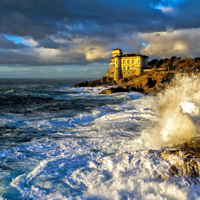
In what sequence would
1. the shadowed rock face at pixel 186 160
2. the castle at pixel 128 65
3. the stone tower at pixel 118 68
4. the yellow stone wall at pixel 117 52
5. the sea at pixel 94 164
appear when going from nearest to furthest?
the sea at pixel 94 164
the shadowed rock face at pixel 186 160
the castle at pixel 128 65
the stone tower at pixel 118 68
the yellow stone wall at pixel 117 52

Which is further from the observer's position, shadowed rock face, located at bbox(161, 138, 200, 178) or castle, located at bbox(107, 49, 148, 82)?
castle, located at bbox(107, 49, 148, 82)

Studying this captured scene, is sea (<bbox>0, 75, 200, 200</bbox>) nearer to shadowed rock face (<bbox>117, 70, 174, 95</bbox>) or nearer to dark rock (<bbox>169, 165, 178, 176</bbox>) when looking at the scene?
dark rock (<bbox>169, 165, 178, 176</bbox>)

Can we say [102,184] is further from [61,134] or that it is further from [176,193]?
[61,134]

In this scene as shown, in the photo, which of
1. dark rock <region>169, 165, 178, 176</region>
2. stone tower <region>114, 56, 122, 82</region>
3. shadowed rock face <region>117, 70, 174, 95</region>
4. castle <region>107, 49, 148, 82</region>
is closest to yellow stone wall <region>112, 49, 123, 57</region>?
castle <region>107, 49, 148, 82</region>

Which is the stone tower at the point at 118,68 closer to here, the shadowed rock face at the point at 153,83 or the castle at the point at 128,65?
the castle at the point at 128,65

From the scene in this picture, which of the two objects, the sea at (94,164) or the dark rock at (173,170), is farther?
the dark rock at (173,170)

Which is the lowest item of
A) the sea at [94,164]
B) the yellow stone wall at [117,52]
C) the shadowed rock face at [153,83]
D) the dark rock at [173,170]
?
the sea at [94,164]

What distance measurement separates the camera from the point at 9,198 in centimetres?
647

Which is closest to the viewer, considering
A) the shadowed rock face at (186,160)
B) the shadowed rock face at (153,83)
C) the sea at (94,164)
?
the sea at (94,164)

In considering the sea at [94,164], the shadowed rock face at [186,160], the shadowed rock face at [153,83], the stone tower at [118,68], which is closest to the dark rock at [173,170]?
the shadowed rock face at [186,160]

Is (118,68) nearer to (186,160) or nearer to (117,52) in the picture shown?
(117,52)

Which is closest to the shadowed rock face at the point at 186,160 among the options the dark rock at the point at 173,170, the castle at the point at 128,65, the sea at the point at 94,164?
the dark rock at the point at 173,170

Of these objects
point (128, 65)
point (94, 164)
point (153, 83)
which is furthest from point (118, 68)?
point (94, 164)

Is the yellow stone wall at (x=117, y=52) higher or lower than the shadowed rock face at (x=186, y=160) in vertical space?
higher
